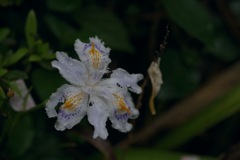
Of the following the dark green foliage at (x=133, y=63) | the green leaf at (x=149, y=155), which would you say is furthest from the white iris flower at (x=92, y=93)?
the green leaf at (x=149, y=155)

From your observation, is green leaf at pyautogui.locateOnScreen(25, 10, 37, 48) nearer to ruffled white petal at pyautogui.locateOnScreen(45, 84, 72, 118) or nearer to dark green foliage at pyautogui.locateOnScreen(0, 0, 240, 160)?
dark green foliage at pyautogui.locateOnScreen(0, 0, 240, 160)

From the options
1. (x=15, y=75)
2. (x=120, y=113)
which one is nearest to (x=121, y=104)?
(x=120, y=113)

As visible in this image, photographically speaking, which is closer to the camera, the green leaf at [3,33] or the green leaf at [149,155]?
the green leaf at [3,33]

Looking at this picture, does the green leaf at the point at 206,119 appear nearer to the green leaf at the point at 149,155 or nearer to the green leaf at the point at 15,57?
the green leaf at the point at 149,155

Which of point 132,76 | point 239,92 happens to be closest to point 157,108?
point 239,92

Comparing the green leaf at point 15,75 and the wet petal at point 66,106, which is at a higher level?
the green leaf at point 15,75

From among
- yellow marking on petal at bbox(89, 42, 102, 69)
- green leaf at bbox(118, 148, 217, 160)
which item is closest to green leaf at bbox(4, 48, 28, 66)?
yellow marking on petal at bbox(89, 42, 102, 69)
